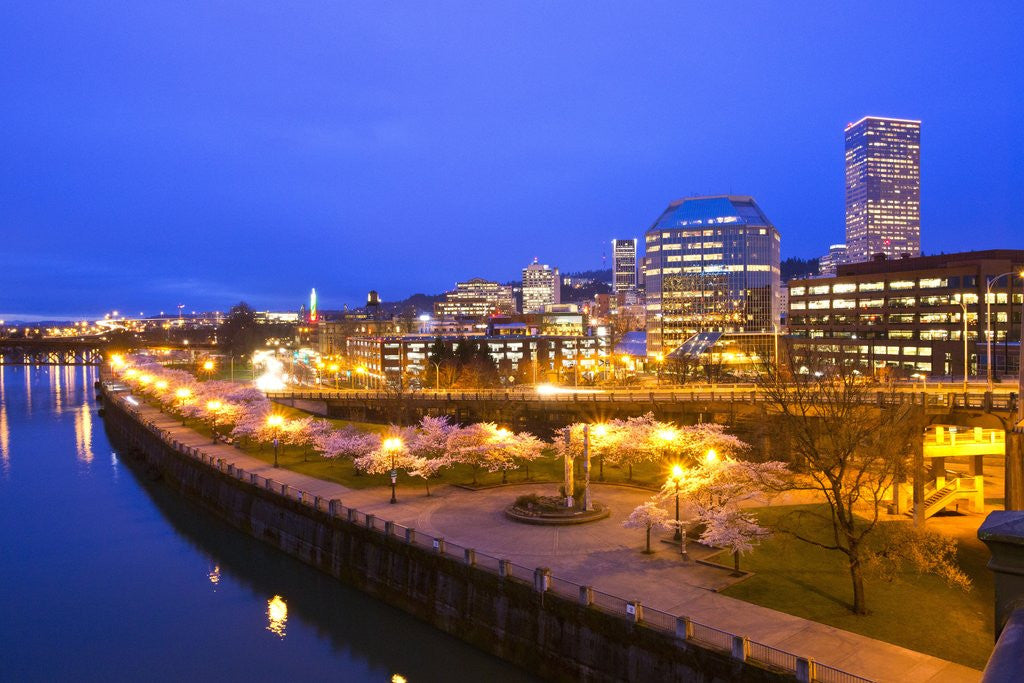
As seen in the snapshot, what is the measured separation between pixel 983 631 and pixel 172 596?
38003 mm

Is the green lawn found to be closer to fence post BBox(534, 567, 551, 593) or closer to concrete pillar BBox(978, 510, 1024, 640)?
fence post BBox(534, 567, 551, 593)

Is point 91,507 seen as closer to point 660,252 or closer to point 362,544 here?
point 362,544

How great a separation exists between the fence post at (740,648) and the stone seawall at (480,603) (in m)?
0.05

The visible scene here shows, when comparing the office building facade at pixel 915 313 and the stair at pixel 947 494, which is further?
the office building facade at pixel 915 313

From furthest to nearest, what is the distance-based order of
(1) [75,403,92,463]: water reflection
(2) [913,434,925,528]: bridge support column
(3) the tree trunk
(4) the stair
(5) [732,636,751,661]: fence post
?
(1) [75,403,92,463]: water reflection < (4) the stair < (2) [913,434,925,528]: bridge support column < (3) the tree trunk < (5) [732,636,751,661]: fence post

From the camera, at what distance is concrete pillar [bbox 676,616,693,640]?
22.6m

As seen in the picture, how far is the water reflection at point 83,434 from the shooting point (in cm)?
A: 8094

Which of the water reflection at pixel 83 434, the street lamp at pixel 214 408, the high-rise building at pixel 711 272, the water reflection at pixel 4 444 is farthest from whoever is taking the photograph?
the high-rise building at pixel 711 272

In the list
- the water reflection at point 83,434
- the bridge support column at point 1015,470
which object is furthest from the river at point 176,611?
the bridge support column at point 1015,470

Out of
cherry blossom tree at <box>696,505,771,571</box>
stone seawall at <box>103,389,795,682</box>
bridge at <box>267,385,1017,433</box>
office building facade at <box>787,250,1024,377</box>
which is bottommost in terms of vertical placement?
stone seawall at <box>103,389,795,682</box>

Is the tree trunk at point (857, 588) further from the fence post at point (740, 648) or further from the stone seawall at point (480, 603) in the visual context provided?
the stone seawall at point (480, 603)

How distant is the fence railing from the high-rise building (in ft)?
439

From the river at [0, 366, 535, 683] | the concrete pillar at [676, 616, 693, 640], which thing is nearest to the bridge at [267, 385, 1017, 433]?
the concrete pillar at [676, 616, 693, 640]

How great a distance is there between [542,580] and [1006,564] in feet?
73.1
